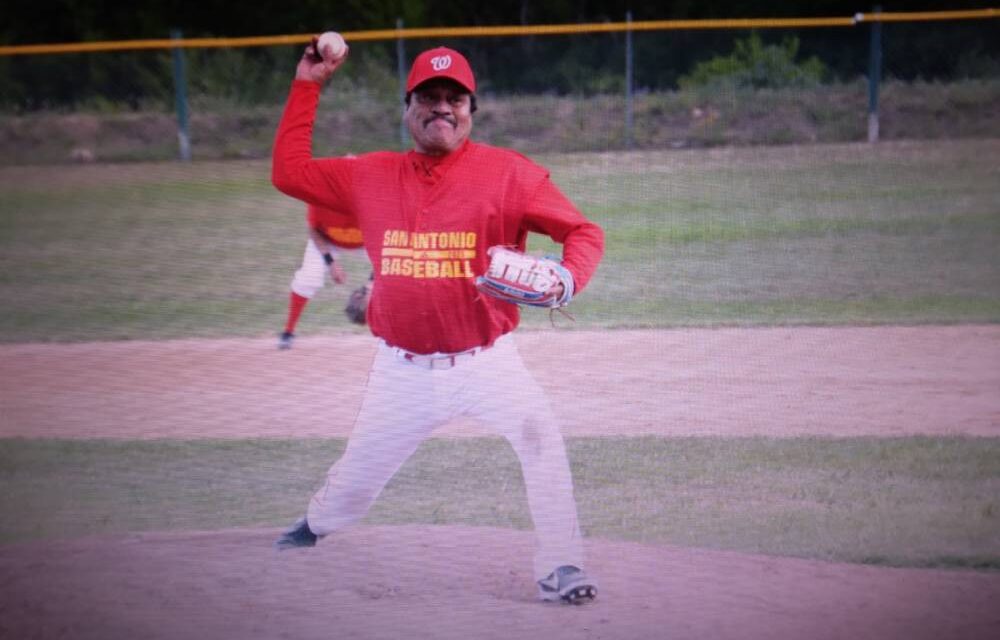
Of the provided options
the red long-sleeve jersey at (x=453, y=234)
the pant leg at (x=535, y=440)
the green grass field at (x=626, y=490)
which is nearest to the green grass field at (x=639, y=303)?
the green grass field at (x=626, y=490)

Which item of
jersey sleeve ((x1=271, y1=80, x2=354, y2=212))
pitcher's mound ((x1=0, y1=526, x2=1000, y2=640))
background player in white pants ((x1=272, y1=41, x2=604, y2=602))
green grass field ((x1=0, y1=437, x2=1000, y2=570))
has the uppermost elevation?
jersey sleeve ((x1=271, y1=80, x2=354, y2=212))

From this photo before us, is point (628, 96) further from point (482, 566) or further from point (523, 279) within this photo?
point (523, 279)

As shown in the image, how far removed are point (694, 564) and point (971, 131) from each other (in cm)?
1251

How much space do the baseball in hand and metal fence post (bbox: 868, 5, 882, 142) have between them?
12.0m

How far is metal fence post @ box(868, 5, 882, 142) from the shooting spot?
48.0 ft

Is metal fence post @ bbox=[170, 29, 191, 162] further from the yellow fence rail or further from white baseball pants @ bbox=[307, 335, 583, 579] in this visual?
white baseball pants @ bbox=[307, 335, 583, 579]

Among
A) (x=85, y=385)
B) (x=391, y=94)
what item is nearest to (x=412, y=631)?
(x=85, y=385)

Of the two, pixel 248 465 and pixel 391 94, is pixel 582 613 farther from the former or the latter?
pixel 391 94

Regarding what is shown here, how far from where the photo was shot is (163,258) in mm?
12469

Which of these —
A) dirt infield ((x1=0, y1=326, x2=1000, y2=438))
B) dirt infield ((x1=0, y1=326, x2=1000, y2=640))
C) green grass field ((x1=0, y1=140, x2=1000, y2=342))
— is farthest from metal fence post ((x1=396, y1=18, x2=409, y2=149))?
dirt infield ((x1=0, y1=326, x2=1000, y2=640))

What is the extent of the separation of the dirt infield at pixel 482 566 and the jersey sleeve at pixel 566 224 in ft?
3.50

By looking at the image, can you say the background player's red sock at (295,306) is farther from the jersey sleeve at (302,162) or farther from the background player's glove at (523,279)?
the background player's glove at (523,279)

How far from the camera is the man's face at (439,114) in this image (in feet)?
12.2

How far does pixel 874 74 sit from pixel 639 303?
21.7 feet
